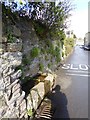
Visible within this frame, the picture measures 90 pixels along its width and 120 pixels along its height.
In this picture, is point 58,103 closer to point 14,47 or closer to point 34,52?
point 34,52

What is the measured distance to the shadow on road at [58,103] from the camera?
471cm

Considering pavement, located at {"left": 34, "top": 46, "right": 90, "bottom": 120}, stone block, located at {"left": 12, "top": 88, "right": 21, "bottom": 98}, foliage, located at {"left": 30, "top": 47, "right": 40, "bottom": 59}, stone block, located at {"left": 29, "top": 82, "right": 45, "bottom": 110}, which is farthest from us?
foliage, located at {"left": 30, "top": 47, "right": 40, "bottom": 59}

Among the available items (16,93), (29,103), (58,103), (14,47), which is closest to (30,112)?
(29,103)

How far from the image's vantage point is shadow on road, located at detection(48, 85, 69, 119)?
4.71 m

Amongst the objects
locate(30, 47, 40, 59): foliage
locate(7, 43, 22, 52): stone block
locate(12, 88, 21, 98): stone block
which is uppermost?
locate(7, 43, 22, 52): stone block

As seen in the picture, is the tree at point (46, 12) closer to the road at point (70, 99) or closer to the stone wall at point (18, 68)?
the stone wall at point (18, 68)

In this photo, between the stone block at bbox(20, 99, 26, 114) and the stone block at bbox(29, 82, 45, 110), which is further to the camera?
the stone block at bbox(29, 82, 45, 110)

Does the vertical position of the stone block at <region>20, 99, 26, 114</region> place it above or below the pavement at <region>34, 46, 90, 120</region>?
above

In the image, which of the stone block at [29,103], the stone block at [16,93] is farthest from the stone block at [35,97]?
the stone block at [16,93]

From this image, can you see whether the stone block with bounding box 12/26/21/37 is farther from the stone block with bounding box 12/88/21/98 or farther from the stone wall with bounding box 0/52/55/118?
the stone block with bounding box 12/88/21/98

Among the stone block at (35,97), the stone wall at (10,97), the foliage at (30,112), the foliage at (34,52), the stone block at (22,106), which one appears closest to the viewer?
the stone wall at (10,97)

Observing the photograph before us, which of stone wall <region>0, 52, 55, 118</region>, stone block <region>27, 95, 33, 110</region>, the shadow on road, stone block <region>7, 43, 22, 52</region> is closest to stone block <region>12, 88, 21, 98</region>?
stone wall <region>0, 52, 55, 118</region>

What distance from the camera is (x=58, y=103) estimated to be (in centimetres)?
543

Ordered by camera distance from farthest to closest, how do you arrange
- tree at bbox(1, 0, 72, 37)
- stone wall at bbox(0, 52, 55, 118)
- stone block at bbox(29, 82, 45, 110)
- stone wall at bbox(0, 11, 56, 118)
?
tree at bbox(1, 0, 72, 37)
stone block at bbox(29, 82, 45, 110)
stone wall at bbox(0, 11, 56, 118)
stone wall at bbox(0, 52, 55, 118)
